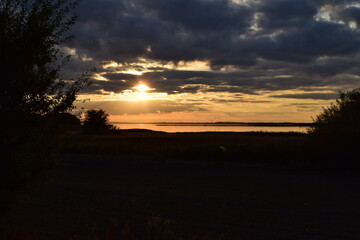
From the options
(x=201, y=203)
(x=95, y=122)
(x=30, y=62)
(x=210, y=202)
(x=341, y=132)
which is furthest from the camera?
(x=95, y=122)

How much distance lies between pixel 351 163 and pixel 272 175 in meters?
5.67

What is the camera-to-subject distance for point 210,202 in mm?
13883

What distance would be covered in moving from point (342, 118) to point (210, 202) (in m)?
14.4

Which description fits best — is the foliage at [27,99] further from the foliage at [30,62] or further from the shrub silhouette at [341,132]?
the shrub silhouette at [341,132]

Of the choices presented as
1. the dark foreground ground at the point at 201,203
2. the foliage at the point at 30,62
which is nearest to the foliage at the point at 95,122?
the dark foreground ground at the point at 201,203

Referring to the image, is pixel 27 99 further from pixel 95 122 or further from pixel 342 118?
pixel 95 122

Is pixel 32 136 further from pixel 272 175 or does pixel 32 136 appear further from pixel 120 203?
pixel 272 175

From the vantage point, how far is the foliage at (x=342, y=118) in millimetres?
24266

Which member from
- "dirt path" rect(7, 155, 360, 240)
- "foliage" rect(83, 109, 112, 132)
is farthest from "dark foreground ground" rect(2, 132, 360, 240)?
"foliage" rect(83, 109, 112, 132)

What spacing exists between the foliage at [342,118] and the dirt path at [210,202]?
13.1ft

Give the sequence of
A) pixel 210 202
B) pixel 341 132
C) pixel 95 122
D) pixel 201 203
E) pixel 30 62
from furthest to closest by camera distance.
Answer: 1. pixel 95 122
2. pixel 341 132
3. pixel 210 202
4. pixel 201 203
5. pixel 30 62

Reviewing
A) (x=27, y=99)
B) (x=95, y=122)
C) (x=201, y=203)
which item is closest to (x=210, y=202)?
(x=201, y=203)

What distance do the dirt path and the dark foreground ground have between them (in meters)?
0.03

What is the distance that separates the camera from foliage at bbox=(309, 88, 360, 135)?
79.6 ft
